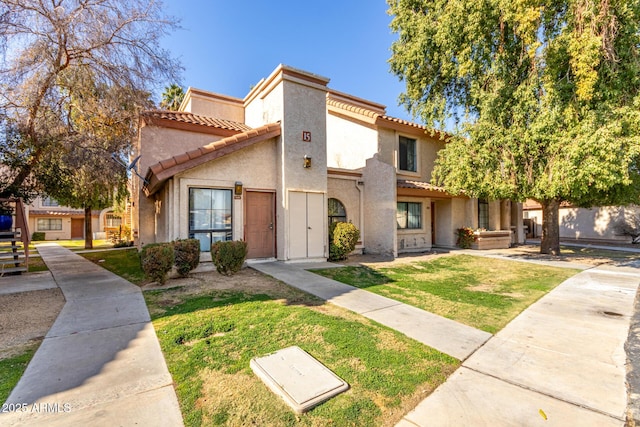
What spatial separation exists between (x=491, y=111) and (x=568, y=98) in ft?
7.29

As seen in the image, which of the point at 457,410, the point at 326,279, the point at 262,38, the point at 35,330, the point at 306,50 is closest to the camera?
the point at 457,410

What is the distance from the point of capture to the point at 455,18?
1107 cm

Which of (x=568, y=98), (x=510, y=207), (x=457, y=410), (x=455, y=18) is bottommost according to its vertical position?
(x=457, y=410)

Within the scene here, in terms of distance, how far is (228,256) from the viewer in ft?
27.1

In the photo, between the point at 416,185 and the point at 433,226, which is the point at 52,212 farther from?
the point at 433,226

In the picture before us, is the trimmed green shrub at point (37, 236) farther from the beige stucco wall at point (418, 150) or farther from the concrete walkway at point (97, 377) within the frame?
the beige stucco wall at point (418, 150)

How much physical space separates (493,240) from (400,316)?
14497mm

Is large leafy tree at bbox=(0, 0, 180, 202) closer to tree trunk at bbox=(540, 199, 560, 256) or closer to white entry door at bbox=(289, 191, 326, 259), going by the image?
white entry door at bbox=(289, 191, 326, 259)

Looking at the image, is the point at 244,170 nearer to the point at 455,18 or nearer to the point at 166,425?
the point at 166,425

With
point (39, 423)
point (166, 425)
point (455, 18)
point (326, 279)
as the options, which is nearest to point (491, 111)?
point (455, 18)

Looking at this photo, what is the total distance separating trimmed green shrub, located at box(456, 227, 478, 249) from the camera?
16.2m

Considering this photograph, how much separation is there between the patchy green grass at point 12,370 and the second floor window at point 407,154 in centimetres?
1474

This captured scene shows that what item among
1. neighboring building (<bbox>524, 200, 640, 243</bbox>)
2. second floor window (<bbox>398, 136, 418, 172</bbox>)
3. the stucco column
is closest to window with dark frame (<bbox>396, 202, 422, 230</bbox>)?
second floor window (<bbox>398, 136, 418, 172</bbox>)

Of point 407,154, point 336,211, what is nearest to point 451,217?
point 407,154
